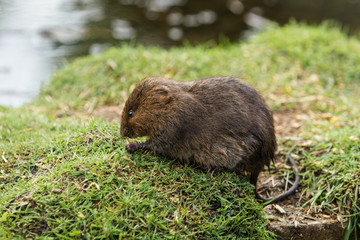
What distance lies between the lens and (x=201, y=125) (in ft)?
13.4

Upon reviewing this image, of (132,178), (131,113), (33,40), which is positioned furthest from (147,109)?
(33,40)

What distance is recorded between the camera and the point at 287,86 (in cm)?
744

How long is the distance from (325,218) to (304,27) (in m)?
6.13

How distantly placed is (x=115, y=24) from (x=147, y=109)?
29.0 feet

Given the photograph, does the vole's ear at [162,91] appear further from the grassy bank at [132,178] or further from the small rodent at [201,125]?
the grassy bank at [132,178]

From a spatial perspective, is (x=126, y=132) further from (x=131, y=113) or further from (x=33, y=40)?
(x=33, y=40)

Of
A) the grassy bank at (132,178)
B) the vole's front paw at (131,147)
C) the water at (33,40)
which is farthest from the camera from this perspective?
the water at (33,40)

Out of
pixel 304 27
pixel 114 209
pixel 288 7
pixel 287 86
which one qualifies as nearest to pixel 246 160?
pixel 114 209

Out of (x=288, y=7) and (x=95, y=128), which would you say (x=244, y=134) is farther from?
(x=288, y=7)

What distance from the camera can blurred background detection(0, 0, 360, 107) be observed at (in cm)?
1009

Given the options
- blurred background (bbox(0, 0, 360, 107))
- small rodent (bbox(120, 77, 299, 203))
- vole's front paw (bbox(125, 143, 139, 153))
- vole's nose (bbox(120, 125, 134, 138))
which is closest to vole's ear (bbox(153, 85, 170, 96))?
small rodent (bbox(120, 77, 299, 203))

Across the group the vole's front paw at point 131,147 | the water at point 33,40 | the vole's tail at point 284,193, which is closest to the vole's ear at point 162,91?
the vole's front paw at point 131,147

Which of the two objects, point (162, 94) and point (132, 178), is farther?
point (162, 94)

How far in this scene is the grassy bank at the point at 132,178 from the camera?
3445 mm
